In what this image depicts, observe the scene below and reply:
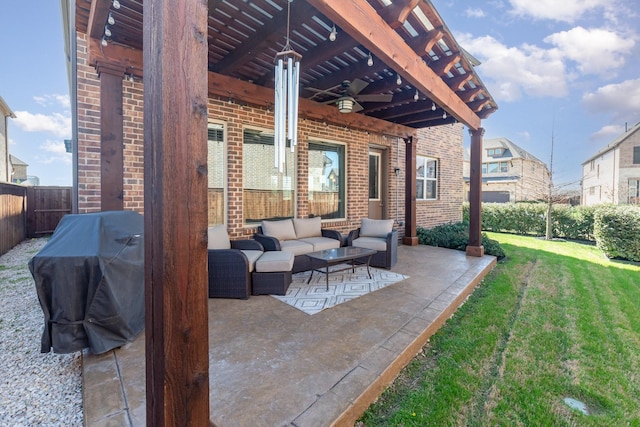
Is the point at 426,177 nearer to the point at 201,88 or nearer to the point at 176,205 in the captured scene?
the point at 201,88

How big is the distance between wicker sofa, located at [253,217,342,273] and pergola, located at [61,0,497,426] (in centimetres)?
208

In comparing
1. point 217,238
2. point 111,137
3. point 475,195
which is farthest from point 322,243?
point 475,195

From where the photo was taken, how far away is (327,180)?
662 cm

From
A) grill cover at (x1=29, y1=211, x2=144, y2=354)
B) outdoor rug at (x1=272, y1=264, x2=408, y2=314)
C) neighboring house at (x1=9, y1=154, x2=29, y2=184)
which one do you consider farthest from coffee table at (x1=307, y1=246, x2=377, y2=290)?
neighboring house at (x1=9, y1=154, x2=29, y2=184)

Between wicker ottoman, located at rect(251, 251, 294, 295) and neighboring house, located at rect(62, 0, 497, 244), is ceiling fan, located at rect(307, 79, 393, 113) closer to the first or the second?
neighboring house, located at rect(62, 0, 497, 244)

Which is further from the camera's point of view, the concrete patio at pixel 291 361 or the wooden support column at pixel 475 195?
the wooden support column at pixel 475 195

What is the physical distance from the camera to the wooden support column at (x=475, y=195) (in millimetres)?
6246

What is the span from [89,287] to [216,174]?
286 cm

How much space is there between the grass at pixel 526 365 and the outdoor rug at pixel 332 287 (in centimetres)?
113

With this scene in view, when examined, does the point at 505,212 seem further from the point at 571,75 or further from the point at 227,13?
the point at 571,75

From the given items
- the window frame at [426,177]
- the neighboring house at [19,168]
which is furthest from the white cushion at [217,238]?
the neighboring house at [19,168]

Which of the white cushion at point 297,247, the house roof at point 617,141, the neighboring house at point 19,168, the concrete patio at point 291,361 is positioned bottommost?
the concrete patio at point 291,361

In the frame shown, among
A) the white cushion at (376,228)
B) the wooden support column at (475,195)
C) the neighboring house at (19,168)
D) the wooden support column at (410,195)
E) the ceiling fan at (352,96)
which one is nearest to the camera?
the ceiling fan at (352,96)

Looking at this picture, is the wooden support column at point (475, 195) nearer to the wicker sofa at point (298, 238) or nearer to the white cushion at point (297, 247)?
the wicker sofa at point (298, 238)
